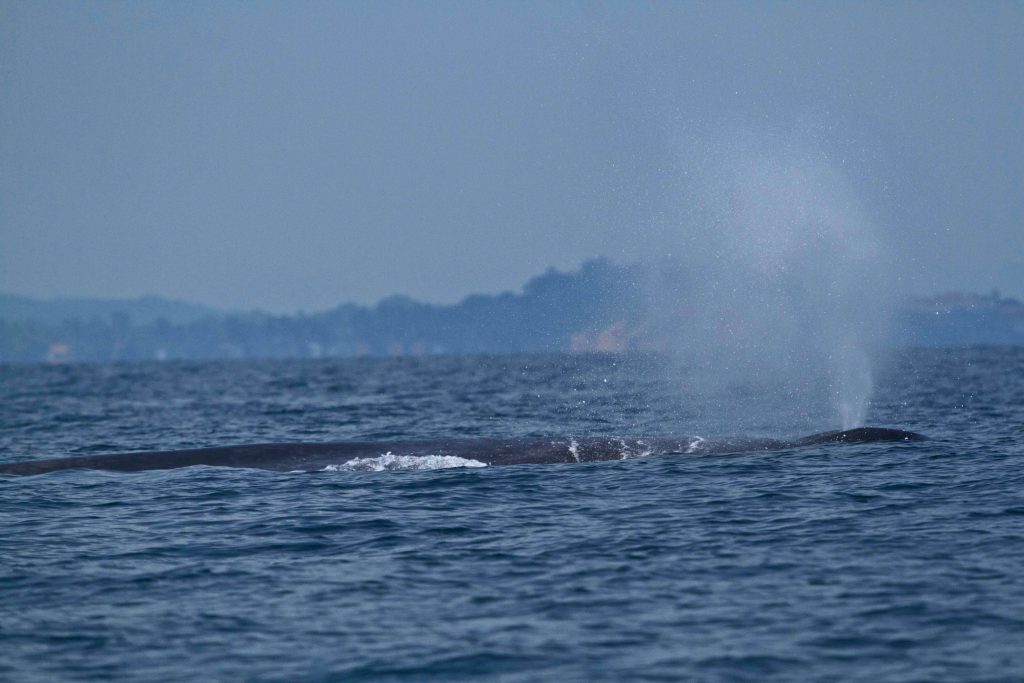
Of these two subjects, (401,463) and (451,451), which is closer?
(401,463)

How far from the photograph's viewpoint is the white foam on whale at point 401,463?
24031 mm

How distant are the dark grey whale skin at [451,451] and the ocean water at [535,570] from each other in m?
0.79

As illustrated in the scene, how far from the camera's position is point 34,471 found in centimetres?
2477

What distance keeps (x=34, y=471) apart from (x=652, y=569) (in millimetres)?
Answer: 14663

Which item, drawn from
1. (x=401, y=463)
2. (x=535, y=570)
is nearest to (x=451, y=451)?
(x=401, y=463)

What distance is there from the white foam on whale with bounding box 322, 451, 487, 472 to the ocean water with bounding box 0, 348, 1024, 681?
0.12m

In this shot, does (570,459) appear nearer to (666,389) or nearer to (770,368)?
(666,389)

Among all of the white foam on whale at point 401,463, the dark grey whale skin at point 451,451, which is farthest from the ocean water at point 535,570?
the dark grey whale skin at point 451,451

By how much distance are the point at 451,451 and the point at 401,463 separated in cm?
119

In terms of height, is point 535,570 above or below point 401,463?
below

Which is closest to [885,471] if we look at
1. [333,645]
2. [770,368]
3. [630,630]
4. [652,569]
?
[652,569]

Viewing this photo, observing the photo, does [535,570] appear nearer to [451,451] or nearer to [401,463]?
[401,463]

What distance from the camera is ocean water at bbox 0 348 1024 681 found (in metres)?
11.7

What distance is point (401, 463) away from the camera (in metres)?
24.4
